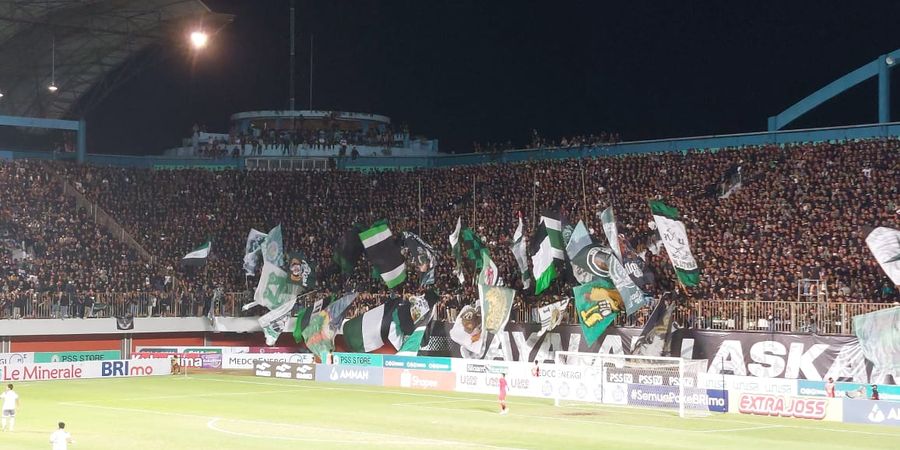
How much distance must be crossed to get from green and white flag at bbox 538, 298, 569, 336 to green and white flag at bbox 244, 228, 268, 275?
17.8m

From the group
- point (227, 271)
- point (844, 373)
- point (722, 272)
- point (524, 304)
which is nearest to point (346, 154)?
point (227, 271)

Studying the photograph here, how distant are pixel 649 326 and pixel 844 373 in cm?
754

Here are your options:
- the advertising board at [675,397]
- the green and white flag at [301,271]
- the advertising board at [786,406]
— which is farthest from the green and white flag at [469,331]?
the advertising board at [786,406]

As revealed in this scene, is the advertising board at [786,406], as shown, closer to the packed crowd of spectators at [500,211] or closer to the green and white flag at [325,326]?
the packed crowd of spectators at [500,211]

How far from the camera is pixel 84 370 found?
59844 mm

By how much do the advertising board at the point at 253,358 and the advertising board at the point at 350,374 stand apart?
174 centimetres

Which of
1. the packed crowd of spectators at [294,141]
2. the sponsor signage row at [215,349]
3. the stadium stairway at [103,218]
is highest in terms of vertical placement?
the packed crowd of spectators at [294,141]

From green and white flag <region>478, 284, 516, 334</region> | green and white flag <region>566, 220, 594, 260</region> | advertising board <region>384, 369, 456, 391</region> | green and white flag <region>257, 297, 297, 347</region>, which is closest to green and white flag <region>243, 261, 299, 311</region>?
green and white flag <region>257, 297, 297, 347</region>

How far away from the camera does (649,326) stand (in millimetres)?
47875

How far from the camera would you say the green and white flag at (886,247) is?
139 ft

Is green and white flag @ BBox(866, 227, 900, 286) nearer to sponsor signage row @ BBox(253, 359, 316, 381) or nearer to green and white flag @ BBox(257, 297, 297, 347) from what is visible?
sponsor signage row @ BBox(253, 359, 316, 381)

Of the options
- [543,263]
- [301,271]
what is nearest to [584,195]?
[543,263]

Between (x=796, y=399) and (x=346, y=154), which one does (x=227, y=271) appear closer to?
(x=346, y=154)

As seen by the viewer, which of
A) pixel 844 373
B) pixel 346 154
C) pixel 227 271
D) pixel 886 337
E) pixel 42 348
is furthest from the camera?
pixel 346 154
